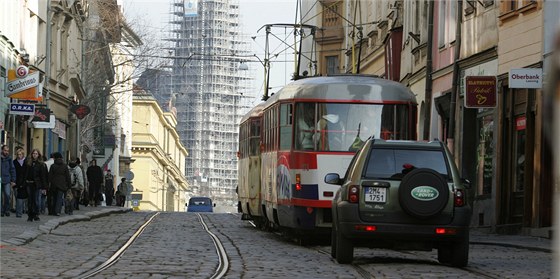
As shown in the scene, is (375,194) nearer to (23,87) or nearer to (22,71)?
(23,87)

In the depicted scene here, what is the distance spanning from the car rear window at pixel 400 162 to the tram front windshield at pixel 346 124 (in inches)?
216

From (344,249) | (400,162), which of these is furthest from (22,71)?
(400,162)

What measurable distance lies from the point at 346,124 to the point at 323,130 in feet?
1.27

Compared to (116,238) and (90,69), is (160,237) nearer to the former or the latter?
(116,238)

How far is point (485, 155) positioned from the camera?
3198 cm

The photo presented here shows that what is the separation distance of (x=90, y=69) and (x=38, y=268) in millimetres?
49832

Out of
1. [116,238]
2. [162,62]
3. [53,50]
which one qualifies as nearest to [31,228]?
[116,238]

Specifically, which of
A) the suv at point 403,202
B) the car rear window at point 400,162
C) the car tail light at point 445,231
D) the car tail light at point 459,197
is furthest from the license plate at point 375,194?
the car tail light at point 459,197

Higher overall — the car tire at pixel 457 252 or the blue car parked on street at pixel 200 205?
the car tire at pixel 457 252

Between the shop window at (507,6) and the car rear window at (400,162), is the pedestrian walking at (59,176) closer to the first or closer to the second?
the shop window at (507,6)

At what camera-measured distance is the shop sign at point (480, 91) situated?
94.7 ft

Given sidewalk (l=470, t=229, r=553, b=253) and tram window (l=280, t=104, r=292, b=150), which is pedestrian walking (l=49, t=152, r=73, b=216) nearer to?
sidewalk (l=470, t=229, r=553, b=253)

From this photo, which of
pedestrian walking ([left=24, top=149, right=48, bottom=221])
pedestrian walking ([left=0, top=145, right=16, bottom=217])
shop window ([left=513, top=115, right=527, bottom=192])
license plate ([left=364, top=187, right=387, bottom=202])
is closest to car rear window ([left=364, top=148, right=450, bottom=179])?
license plate ([left=364, top=187, right=387, bottom=202])

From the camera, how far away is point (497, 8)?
30562 mm
